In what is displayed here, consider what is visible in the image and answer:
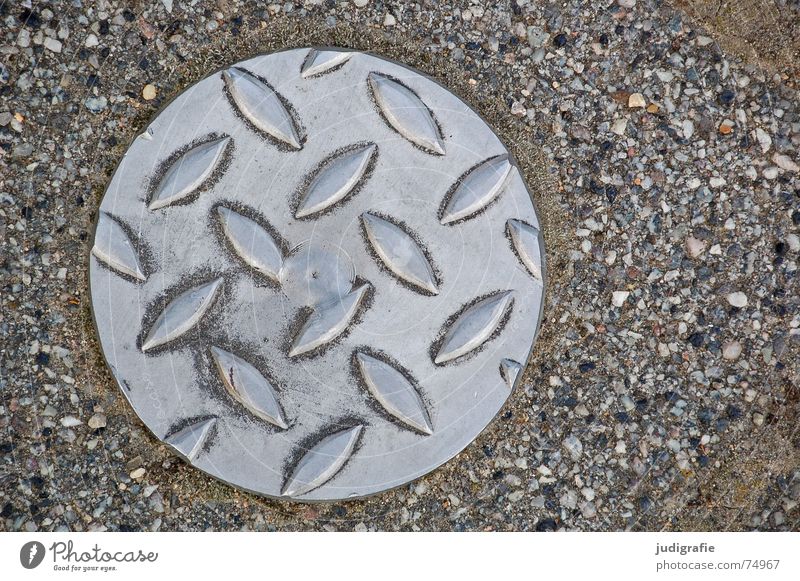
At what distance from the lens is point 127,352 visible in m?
1.51

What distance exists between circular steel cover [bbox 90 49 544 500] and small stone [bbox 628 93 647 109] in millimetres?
450

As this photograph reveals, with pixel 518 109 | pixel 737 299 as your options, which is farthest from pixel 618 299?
pixel 518 109

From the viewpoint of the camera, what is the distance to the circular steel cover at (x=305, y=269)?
59.2 inches

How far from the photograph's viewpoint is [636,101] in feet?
5.36

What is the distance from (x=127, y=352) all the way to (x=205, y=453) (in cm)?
35

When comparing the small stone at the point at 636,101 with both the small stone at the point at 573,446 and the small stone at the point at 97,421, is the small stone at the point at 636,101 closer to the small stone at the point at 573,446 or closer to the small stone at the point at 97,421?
the small stone at the point at 573,446

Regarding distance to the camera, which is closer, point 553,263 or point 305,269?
point 305,269

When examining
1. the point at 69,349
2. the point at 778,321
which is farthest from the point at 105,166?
the point at 778,321

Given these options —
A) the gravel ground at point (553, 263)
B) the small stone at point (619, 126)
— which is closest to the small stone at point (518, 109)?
the gravel ground at point (553, 263)
